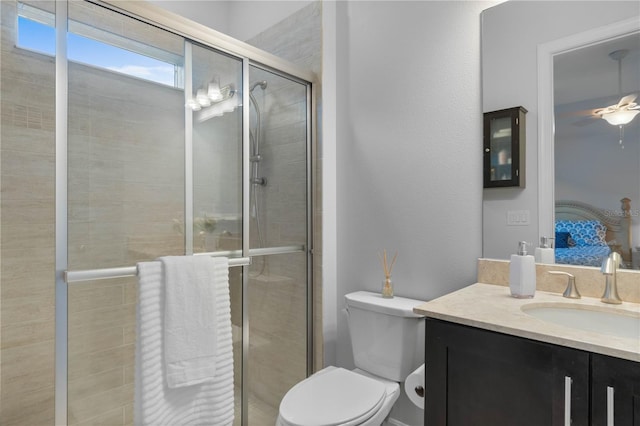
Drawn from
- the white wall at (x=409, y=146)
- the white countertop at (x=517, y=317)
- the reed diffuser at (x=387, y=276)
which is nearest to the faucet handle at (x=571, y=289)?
the white countertop at (x=517, y=317)

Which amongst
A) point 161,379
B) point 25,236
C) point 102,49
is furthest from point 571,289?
point 25,236

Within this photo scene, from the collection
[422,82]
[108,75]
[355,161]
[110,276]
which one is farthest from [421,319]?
[108,75]

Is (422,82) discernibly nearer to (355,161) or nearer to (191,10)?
(355,161)

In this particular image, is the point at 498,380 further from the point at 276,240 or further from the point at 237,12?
the point at 237,12

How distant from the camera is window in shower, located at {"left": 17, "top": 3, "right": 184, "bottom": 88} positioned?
127cm

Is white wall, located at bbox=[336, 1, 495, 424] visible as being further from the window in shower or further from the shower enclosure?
the window in shower

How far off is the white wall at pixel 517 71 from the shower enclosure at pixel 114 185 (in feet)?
3.41

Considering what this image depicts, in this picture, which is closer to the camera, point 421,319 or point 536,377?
point 536,377

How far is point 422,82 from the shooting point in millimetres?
1687

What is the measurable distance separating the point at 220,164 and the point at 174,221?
0.33 meters

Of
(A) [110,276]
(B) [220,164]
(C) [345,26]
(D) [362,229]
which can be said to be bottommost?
(A) [110,276]

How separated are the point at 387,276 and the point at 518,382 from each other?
2.76 feet

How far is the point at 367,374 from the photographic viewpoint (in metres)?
1.65

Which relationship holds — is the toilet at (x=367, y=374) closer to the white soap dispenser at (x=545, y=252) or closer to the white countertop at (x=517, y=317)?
the white countertop at (x=517, y=317)
